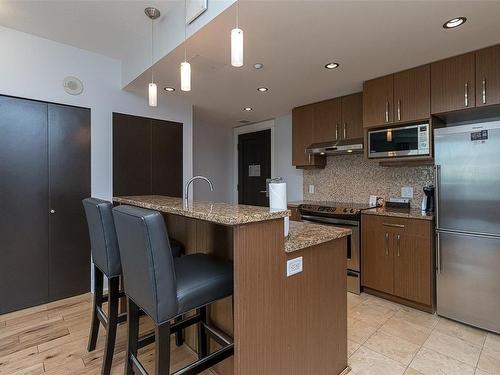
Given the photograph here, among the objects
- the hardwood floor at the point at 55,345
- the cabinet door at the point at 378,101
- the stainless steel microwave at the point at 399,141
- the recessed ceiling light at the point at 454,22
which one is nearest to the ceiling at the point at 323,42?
the recessed ceiling light at the point at 454,22

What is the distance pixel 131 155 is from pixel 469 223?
3451 mm

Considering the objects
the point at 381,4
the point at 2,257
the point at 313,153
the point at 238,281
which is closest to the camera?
the point at 238,281

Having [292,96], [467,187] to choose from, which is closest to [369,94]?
[292,96]

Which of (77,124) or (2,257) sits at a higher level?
(77,124)

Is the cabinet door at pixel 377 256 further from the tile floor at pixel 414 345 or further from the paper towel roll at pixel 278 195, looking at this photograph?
the paper towel roll at pixel 278 195

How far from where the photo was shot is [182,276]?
131cm

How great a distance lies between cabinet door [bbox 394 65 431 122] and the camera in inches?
99.8

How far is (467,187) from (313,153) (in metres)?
1.85

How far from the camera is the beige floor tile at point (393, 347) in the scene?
1.93 m

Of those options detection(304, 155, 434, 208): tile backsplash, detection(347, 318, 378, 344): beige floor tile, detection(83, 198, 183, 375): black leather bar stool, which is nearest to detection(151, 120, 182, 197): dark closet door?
detection(83, 198, 183, 375): black leather bar stool

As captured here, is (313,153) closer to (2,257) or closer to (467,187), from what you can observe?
(467,187)

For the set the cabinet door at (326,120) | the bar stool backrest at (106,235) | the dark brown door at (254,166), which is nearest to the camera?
the bar stool backrest at (106,235)

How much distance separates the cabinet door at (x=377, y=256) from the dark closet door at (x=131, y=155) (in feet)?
8.54

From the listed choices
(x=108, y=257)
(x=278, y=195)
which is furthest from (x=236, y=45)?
(x=108, y=257)
